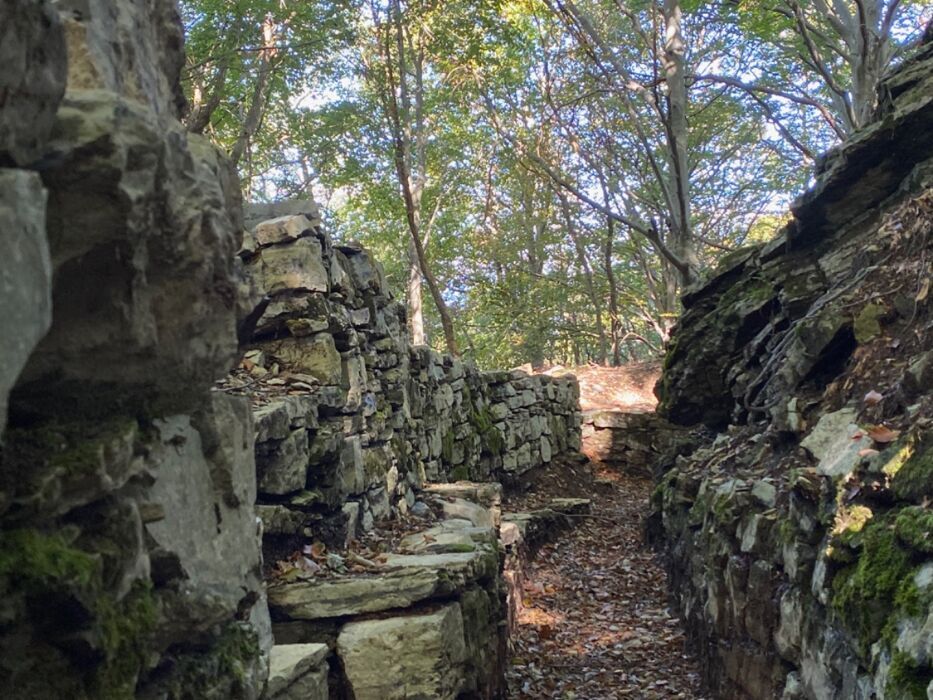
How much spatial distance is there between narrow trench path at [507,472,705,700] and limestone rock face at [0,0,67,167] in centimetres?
534

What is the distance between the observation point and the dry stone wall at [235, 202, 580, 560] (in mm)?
4730

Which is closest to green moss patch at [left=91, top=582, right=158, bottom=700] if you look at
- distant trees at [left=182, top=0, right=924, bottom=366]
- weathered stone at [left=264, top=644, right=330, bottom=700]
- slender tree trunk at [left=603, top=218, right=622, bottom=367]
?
weathered stone at [left=264, top=644, right=330, bottom=700]

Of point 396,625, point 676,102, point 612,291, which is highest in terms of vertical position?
point 676,102

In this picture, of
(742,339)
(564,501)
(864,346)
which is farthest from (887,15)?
(564,501)

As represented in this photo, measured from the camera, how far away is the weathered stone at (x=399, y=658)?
4.28 metres

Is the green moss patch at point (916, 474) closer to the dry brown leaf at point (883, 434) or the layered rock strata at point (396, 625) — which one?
the dry brown leaf at point (883, 434)

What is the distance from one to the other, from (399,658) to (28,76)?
3.73 m

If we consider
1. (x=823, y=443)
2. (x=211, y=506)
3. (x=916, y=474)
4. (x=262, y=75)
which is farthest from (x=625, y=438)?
(x=211, y=506)

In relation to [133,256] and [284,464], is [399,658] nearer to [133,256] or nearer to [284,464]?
[284,464]

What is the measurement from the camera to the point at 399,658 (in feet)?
14.2

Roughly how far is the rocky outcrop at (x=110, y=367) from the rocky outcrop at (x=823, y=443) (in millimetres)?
2420

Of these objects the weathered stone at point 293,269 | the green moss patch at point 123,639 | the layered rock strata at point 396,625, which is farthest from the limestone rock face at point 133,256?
the weathered stone at point 293,269

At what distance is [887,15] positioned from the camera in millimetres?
9492

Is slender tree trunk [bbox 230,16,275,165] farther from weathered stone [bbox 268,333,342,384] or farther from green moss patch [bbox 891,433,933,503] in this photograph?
green moss patch [bbox 891,433,933,503]
